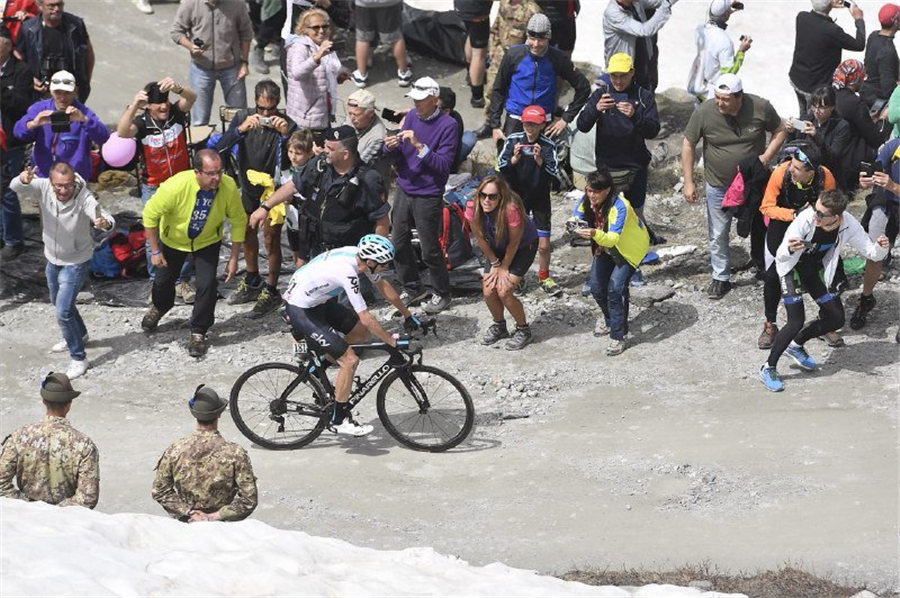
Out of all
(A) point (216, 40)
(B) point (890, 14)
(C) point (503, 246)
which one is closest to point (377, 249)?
(C) point (503, 246)

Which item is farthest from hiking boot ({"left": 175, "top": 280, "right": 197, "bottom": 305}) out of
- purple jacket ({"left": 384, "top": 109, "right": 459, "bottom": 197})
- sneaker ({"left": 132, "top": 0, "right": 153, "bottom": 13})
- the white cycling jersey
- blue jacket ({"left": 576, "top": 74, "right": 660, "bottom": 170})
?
sneaker ({"left": 132, "top": 0, "right": 153, "bottom": 13})

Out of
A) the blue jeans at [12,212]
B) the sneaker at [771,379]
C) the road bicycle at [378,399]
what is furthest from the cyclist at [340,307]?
the blue jeans at [12,212]

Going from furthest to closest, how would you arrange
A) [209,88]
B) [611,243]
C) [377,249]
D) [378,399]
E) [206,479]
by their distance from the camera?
[209,88], [611,243], [378,399], [377,249], [206,479]

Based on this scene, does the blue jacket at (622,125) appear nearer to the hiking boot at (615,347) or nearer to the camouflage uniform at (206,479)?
the hiking boot at (615,347)

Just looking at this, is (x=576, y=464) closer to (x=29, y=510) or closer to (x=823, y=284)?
(x=823, y=284)

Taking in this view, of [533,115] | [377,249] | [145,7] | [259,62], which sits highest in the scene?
[145,7]

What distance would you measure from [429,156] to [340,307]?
2.17m

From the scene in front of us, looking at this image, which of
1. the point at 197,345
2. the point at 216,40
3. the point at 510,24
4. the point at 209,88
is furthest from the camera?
the point at 510,24

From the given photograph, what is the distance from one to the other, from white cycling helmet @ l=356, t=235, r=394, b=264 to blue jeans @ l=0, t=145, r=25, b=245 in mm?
5159

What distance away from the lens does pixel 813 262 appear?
12.1 meters

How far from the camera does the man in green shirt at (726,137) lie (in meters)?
13.4

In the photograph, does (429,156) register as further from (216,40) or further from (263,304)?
(216,40)

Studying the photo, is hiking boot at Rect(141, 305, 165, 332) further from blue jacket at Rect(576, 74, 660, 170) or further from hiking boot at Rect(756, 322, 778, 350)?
hiking boot at Rect(756, 322, 778, 350)

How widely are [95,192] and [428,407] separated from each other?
6371 mm
